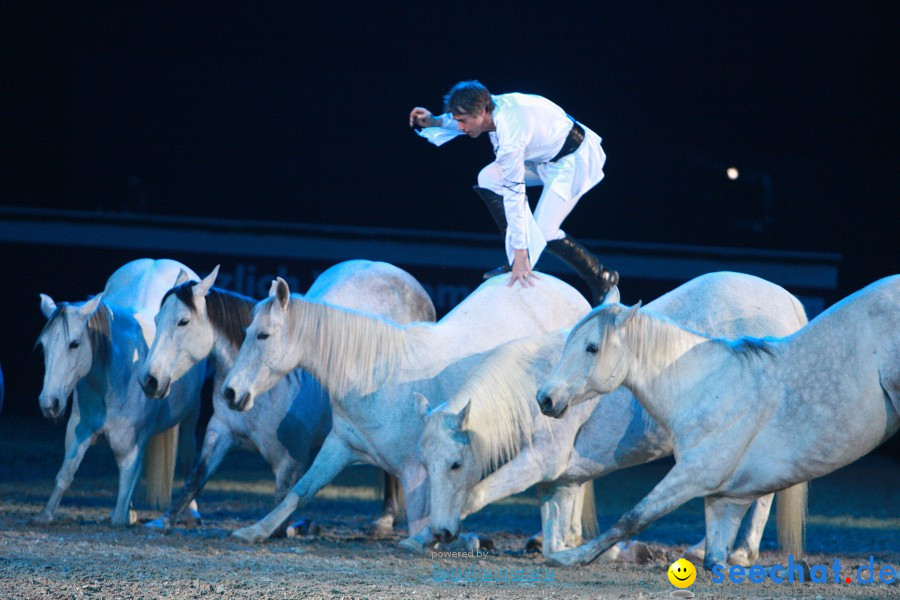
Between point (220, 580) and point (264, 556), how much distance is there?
784mm

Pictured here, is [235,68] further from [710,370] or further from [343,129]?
[710,370]

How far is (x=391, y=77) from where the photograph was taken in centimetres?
1141

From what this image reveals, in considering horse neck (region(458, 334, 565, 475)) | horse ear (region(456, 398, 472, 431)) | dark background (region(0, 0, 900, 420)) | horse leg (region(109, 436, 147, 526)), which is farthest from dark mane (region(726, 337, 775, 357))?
dark background (region(0, 0, 900, 420))

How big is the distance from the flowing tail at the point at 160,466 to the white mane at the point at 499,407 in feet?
8.51

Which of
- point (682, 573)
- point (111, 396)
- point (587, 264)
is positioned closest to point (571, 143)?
point (587, 264)

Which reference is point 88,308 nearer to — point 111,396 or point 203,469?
point 111,396

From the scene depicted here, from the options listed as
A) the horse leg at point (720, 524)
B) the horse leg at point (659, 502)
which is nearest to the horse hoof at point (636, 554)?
the horse leg at point (720, 524)

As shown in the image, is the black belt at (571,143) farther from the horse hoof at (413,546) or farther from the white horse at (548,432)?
the horse hoof at (413,546)

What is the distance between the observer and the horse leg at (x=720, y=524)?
491cm

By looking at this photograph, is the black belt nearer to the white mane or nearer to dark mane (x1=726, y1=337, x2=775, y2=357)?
the white mane

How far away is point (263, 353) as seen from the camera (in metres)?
5.62

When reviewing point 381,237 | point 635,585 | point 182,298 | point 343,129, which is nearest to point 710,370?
point 635,585

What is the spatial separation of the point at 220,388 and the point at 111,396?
0.67 meters

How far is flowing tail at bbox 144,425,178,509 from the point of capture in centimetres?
704
